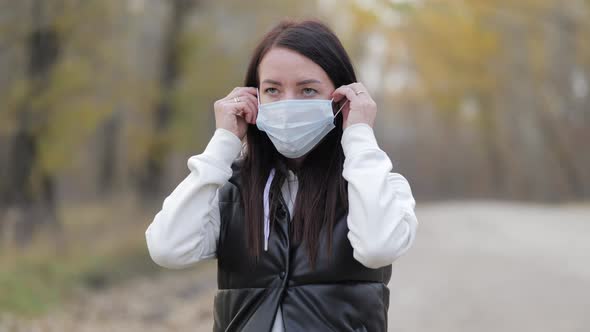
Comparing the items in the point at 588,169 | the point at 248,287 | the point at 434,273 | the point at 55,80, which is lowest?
the point at 588,169

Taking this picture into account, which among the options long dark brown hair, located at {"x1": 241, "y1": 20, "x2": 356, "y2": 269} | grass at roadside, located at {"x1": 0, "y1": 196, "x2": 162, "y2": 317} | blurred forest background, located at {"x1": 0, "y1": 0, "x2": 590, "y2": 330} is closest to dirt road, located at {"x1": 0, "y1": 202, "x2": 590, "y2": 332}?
grass at roadside, located at {"x1": 0, "y1": 196, "x2": 162, "y2": 317}

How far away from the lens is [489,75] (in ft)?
101

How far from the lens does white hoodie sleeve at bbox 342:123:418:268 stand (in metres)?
2.53

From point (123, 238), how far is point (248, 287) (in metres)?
14.4

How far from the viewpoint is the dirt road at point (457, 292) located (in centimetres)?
917

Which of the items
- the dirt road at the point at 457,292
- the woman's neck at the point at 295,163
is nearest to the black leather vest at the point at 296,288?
the woman's neck at the point at 295,163

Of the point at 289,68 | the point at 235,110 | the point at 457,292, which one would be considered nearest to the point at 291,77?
the point at 289,68

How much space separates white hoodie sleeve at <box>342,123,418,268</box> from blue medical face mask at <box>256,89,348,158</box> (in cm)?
10

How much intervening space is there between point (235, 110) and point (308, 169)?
323mm

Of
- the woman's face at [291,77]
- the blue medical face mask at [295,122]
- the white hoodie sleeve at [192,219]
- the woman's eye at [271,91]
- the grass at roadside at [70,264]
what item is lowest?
the grass at roadside at [70,264]

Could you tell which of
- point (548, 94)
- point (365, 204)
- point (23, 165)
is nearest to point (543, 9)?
point (548, 94)

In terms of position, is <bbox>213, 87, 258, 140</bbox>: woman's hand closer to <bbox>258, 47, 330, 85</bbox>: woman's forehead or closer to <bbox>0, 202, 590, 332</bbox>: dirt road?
<bbox>258, 47, 330, 85</bbox>: woman's forehead

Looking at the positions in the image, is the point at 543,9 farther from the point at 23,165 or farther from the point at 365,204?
the point at 365,204

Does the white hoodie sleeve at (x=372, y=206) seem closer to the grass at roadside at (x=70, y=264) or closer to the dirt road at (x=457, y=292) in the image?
the dirt road at (x=457, y=292)
